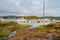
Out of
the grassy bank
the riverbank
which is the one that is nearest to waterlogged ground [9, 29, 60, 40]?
the riverbank

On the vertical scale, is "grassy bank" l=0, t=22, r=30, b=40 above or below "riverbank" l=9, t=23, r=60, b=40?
above

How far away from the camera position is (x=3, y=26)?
Result: 13.5 feet

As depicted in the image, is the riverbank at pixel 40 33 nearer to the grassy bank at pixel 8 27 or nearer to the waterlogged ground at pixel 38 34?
the waterlogged ground at pixel 38 34

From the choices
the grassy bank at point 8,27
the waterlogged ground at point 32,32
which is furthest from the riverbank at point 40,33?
the grassy bank at point 8,27

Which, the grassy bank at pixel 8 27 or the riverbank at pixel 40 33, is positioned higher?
the grassy bank at pixel 8 27

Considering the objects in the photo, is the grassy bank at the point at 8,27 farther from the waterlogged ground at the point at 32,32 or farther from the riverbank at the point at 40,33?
the riverbank at the point at 40,33

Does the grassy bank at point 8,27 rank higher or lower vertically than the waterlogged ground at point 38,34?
higher

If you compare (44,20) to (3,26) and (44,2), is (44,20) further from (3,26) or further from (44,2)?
(3,26)

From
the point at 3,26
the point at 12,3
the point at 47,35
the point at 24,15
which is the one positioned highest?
the point at 12,3

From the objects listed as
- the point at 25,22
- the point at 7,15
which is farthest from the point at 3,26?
Result: the point at 25,22

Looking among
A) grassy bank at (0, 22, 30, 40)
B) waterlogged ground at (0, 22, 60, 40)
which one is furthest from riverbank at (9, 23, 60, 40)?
grassy bank at (0, 22, 30, 40)

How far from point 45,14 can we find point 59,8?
1.33 feet

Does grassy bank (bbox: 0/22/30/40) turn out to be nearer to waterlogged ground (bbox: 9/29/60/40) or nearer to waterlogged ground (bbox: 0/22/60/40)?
waterlogged ground (bbox: 0/22/60/40)

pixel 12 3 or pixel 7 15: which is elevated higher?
pixel 12 3
